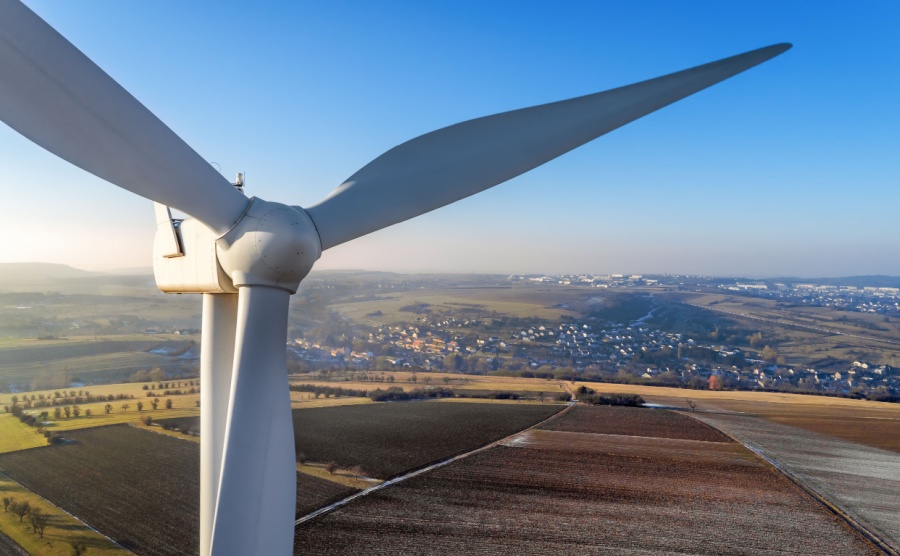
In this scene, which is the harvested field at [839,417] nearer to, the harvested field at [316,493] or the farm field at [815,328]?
the farm field at [815,328]

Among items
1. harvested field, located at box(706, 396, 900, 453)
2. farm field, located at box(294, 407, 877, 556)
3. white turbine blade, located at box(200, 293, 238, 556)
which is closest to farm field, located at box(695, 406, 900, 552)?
harvested field, located at box(706, 396, 900, 453)

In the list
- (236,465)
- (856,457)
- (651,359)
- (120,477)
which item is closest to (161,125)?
(236,465)

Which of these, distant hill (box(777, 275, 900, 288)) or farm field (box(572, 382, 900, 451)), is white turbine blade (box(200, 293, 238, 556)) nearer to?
farm field (box(572, 382, 900, 451))

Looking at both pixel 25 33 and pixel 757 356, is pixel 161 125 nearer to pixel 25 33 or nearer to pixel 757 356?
pixel 25 33

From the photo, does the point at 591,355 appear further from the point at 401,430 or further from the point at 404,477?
the point at 404,477

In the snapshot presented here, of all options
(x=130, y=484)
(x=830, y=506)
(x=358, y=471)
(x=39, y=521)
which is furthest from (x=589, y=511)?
(x=39, y=521)

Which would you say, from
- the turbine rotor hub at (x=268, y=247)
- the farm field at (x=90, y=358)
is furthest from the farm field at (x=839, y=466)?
the farm field at (x=90, y=358)
